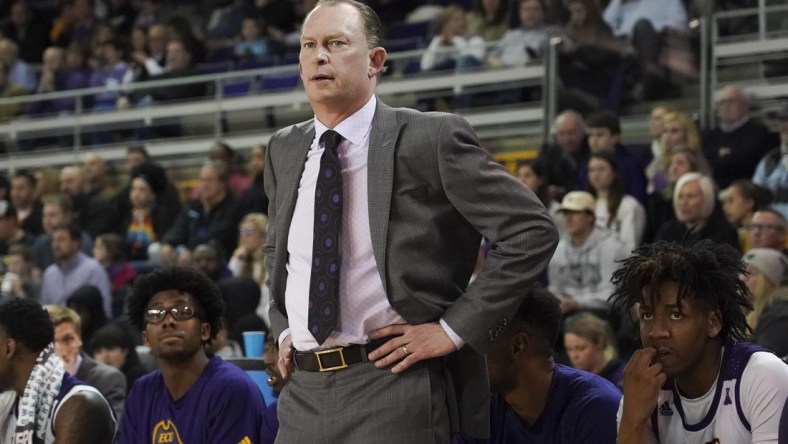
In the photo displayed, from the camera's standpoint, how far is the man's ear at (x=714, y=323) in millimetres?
3664

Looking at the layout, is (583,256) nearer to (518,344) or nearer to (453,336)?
(518,344)

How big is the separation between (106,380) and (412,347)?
3684mm

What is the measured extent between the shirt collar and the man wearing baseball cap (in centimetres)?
433

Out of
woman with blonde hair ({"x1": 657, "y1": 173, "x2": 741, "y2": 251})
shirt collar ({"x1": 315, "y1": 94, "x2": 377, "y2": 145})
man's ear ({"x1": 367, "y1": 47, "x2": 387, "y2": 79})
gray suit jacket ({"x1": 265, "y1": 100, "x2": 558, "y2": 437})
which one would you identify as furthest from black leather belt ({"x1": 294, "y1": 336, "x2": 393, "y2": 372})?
woman with blonde hair ({"x1": 657, "y1": 173, "x2": 741, "y2": 251})

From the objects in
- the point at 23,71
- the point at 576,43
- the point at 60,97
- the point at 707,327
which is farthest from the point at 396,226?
the point at 23,71

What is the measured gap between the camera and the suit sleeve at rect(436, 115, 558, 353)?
330 centimetres

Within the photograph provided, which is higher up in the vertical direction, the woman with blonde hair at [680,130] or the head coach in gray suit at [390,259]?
the woman with blonde hair at [680,130]

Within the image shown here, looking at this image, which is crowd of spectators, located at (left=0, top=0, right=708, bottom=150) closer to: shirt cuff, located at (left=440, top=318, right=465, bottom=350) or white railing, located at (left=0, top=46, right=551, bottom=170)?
white railing, located at (left=0, top=46, right=551, bottom=170)

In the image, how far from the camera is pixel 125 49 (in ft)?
46.1

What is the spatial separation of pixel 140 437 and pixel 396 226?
2.14 m

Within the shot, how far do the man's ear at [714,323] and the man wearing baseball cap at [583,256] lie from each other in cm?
396

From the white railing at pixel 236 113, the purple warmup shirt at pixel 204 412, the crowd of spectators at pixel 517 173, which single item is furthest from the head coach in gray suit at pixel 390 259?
the white railing at pixel 236 113

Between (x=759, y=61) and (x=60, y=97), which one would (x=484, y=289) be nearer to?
(x=759, y=61)

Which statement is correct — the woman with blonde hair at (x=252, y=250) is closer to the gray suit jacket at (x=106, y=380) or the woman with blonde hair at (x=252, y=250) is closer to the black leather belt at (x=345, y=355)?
the gray suit jacket at (x=106, y=380)
